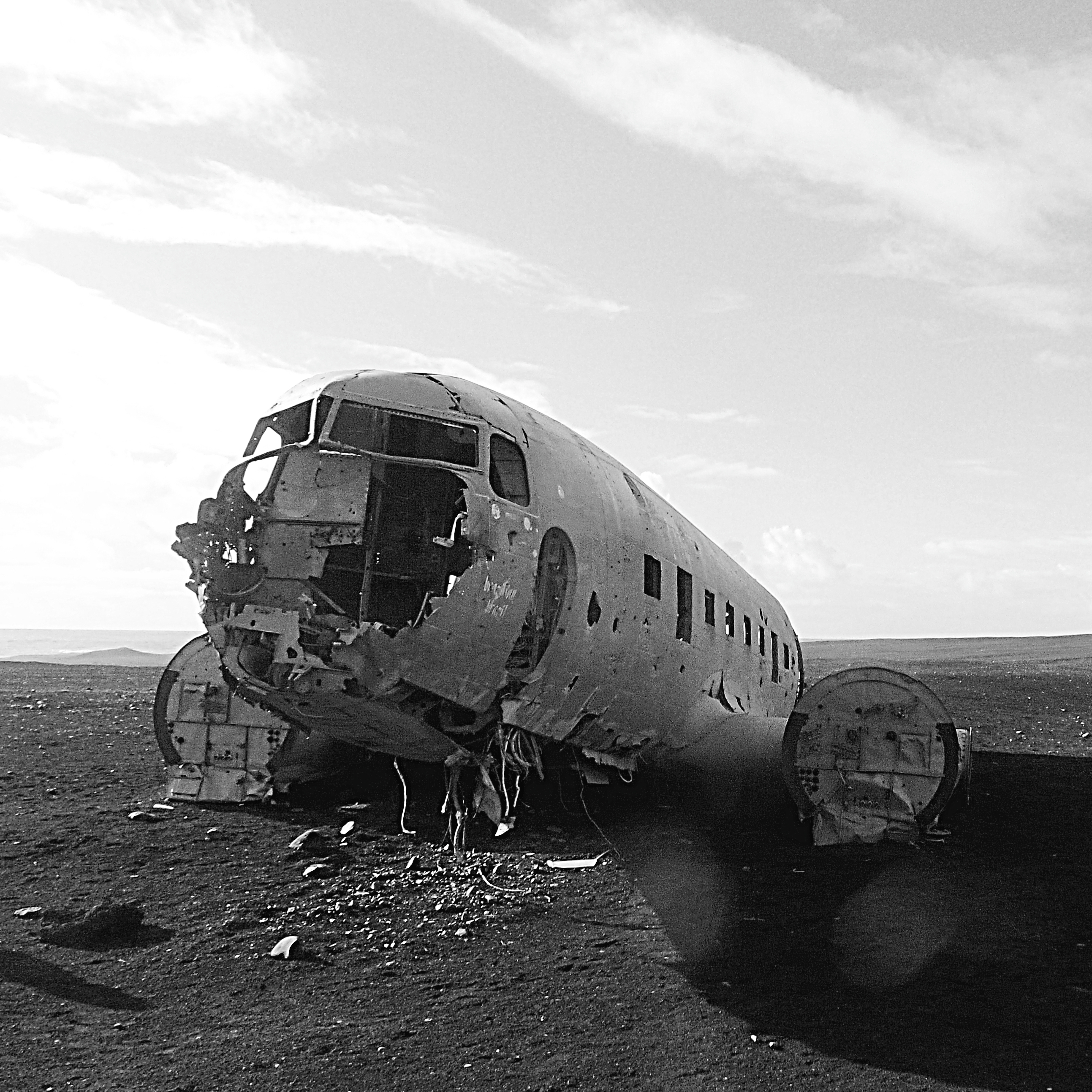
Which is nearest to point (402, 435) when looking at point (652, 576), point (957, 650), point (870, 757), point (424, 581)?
point (424, 581)

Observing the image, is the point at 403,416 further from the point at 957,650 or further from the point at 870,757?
the point at 957,650

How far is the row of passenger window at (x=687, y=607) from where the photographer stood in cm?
1345

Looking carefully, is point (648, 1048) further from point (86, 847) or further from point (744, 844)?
point (86, 847)

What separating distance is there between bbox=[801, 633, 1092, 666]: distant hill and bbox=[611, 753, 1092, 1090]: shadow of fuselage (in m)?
60.5

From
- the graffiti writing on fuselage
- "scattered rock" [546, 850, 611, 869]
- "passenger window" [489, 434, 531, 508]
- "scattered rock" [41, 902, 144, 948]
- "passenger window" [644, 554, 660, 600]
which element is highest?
"passenger window" [489, 434, 531, 508]

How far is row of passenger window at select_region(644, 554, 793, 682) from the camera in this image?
529 inches

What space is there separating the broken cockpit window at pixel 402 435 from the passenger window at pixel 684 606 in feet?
14.5

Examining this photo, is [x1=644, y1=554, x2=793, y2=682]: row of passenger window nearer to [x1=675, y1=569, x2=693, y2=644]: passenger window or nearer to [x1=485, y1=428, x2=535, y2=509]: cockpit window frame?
[x1=675, y1=569, x2=693, y2=644]: passenger window

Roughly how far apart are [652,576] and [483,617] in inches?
154

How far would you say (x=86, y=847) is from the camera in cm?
1330

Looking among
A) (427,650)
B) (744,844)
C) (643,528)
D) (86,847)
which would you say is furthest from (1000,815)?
(86,847)

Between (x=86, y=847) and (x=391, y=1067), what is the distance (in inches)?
301

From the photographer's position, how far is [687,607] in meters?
14.7

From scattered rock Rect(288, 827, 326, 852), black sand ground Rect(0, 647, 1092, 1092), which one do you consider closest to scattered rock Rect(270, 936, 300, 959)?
black sand ground Rect(0, 647, 1092, 1092)
